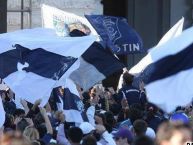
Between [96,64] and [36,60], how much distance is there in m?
1.22

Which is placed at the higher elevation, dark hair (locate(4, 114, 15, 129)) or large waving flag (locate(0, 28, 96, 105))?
large waving flag (locate(0, 28, 96, 105))

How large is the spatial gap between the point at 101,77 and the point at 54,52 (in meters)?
1.16

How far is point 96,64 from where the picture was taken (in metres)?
14.9

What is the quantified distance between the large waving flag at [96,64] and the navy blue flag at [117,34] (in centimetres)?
165

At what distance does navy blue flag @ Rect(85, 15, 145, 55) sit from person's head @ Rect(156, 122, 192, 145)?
9.66 meters

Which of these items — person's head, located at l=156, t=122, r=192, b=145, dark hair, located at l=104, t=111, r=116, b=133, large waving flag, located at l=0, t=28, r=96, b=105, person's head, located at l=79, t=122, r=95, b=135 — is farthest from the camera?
large waving flag, located at l=0, t=28, r=96, b=105

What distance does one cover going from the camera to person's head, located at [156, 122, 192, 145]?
22.5 feet

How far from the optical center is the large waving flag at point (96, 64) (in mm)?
14789

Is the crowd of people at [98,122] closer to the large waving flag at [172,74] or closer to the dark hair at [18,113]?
the dark hair at [18,113]

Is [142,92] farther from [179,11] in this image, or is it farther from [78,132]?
[179,11]

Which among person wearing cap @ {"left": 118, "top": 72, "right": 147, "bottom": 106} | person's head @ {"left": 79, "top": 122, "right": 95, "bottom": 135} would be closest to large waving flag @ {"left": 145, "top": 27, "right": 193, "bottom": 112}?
person's head @ {"left": 79, "top": 122, "right": 95, "bottom": 135}

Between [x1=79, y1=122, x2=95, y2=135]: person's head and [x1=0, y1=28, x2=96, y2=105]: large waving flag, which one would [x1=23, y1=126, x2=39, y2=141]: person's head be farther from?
[x1=0, y1=28, x2=96, y2=105]: large waving flag

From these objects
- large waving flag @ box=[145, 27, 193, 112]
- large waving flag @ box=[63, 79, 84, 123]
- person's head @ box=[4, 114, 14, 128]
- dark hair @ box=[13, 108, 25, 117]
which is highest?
large waving flag @ box=[145, 27, 193, 112]

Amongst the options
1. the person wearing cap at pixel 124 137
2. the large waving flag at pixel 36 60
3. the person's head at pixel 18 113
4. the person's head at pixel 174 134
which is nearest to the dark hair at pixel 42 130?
the large waving flag at pixel 36 60
